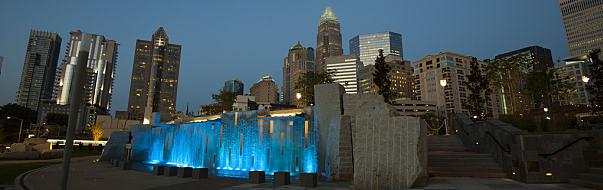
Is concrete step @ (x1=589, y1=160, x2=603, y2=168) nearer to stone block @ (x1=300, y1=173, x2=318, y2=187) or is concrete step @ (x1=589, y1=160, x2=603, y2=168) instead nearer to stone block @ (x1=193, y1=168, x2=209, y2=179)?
stone block @ (x1=300, y1=173, x2=318, y2=187)

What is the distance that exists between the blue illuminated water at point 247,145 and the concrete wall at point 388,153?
6.73 metres

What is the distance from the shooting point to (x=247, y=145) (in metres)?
17.9

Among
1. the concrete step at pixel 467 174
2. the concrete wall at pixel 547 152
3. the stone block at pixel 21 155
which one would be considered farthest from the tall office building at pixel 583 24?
the stone block at pixel 21 155

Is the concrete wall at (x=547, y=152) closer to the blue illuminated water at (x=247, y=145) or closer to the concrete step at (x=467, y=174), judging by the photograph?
the concrete step at (x=467, y=174)

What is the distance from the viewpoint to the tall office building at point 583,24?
160 meters

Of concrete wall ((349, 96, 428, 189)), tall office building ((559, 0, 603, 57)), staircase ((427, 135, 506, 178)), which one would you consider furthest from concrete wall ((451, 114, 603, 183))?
tall office building ((559, 0, 603, 57))

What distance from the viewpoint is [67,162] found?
371 centimetres

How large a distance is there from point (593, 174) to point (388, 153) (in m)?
6.53

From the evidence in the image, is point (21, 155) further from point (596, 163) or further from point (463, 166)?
point (596, 163)

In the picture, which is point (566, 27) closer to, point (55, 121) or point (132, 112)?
point (55, 121)

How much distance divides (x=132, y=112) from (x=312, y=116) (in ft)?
695

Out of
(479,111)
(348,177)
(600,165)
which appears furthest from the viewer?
(479,111)

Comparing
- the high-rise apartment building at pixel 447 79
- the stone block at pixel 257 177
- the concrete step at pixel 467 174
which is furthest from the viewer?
the high-rise apartment building at pixel 447 79

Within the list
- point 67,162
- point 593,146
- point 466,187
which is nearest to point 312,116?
point 466,187
